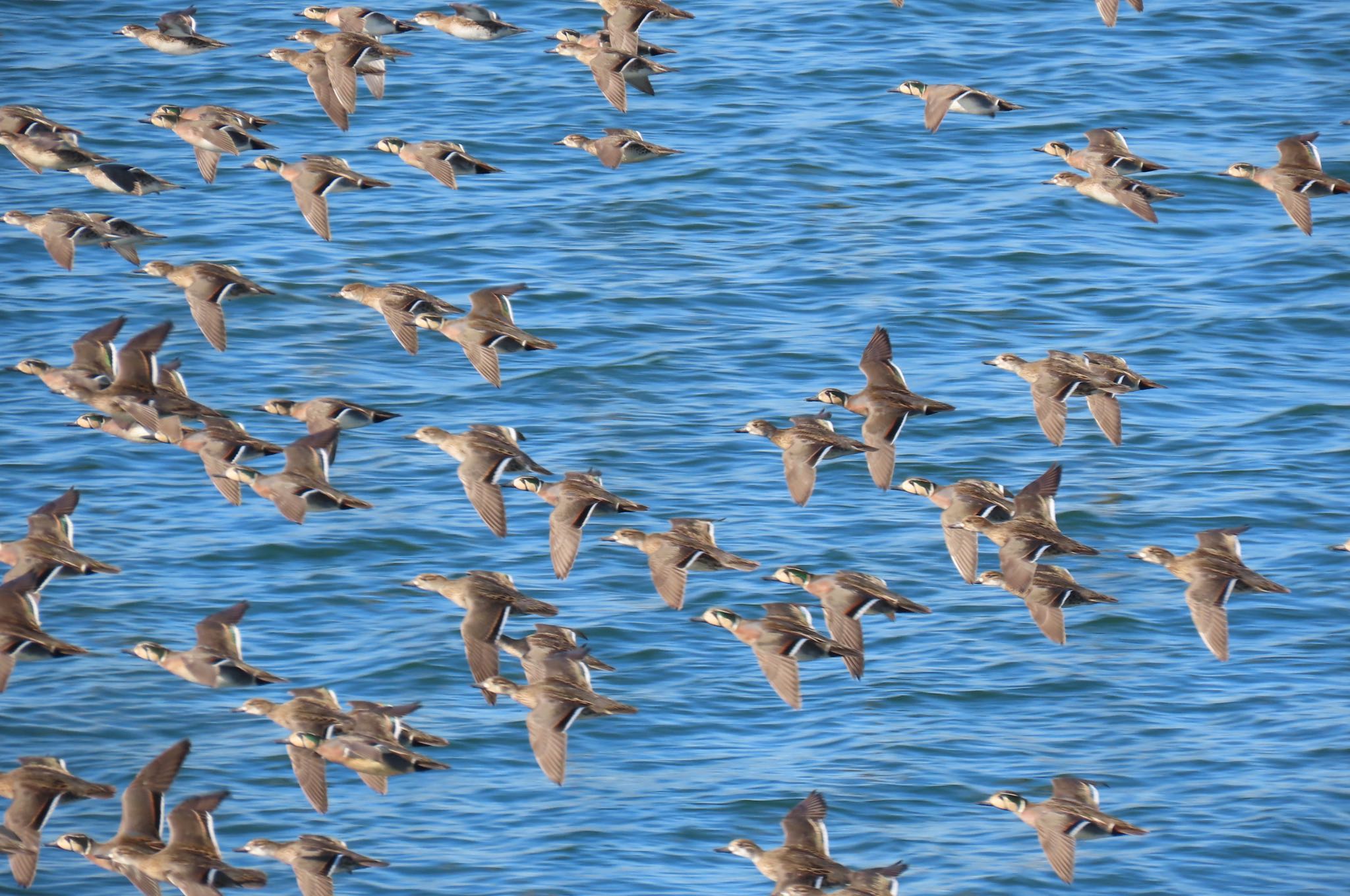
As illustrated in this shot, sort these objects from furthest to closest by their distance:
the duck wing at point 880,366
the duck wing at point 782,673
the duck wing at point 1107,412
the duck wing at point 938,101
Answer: the duck wing at point 938,101, the duck wing at point 1107,412, the duck wing at point 880,366, the duck wing at point 782,673

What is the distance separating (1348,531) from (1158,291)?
5.46 meters

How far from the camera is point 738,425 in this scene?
22.1m

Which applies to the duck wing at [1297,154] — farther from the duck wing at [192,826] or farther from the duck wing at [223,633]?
the duck wing at [192,826]

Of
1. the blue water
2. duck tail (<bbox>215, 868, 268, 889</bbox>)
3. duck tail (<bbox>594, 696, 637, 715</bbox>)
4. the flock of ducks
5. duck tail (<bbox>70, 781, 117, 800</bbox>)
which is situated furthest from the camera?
the flock of ducks

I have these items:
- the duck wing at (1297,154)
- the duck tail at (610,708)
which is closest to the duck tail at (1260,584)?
the duck wing at (1297,154)

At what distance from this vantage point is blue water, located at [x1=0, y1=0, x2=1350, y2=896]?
1680cm

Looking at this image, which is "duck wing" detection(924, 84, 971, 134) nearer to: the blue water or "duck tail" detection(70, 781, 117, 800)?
the blue water

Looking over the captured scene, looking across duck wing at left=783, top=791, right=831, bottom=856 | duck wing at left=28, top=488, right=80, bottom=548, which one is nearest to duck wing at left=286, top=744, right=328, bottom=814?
duck wing at left=28, top=488, right=80, bottom=548

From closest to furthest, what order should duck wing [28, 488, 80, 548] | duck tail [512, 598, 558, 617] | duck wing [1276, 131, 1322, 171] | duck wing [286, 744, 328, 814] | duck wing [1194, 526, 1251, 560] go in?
duck wing [286, 744, 328, 814]
duck tail [512, 598, 558, 617]
duck wing [28, 488, 80, 548]
duck wing [1194, 526, 1251, 560]
duck wing [1276, 131, 1322, 171]

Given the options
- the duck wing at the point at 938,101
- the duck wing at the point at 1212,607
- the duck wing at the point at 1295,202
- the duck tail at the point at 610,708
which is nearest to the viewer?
the duck tail at the point at 610,708

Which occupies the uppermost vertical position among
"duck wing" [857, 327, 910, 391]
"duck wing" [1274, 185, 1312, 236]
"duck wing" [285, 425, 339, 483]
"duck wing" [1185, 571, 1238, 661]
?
"duck wing" [1274, 185, 1312, 236]

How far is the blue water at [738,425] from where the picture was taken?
1680cm

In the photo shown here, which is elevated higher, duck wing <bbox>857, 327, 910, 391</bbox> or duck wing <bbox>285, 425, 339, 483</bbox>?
duck wing <bbox>857, 327, 910, 391</bbox>

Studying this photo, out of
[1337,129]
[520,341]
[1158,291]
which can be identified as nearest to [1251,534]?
[1158,291]
